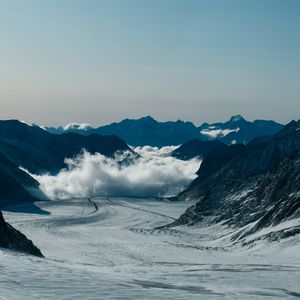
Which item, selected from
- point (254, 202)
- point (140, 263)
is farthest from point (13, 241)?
point (254, 202)

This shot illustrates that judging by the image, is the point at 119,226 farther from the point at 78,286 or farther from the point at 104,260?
the point at 78,286

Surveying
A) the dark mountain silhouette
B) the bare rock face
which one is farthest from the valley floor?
the bare rock face

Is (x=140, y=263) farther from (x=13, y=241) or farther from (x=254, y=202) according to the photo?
(x=254, y=202)

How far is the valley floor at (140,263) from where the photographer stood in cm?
3516

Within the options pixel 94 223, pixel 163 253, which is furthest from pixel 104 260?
pixel 94 223

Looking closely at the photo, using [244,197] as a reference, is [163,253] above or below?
below

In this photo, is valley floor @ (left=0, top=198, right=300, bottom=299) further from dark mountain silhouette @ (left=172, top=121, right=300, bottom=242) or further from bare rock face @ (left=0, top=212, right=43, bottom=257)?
bare rock face @ (left=0, top=212, right=43, bottom=257)

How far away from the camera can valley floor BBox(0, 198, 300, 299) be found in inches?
1384

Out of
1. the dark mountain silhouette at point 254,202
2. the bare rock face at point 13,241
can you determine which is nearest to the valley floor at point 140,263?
the dark mountain silhouette at point 254,202

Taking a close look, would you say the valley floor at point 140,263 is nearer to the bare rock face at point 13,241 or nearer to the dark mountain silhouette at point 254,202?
the dark mountain silhouette at point 254,202

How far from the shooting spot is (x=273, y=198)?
420 feet

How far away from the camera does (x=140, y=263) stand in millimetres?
80375

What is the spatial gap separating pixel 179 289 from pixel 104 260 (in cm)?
4904

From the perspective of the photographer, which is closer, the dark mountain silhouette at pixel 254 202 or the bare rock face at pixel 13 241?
the bare rock face at pixel 13 241
